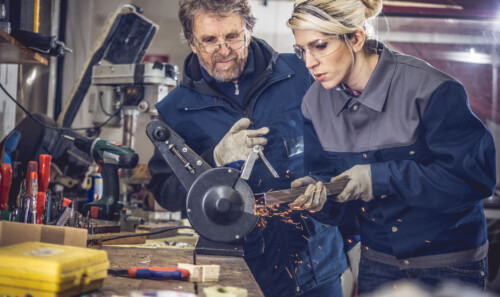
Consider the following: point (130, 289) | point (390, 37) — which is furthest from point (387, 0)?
point (130, 289)

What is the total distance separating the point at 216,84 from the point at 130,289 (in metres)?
1.24

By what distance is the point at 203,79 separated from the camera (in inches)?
86.3

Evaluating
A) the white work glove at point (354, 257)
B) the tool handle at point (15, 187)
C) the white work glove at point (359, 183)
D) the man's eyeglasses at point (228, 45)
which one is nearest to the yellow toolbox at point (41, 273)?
the tool handle at point (15, 187)

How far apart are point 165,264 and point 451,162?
956 mm

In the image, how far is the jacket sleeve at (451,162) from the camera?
151cm

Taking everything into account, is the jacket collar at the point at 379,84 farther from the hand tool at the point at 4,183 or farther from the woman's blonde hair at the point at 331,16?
the hand tool at the point at 4,183

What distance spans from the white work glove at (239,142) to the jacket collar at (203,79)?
328 mm

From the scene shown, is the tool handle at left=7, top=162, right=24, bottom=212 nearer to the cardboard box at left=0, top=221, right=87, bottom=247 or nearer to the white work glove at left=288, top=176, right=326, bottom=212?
the cardboard box at left=0, top=221, right=87, bottom=247

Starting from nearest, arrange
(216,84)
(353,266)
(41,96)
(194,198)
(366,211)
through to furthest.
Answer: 1. (194,198)
2. (366,211)
3. (216,84)
4. (353,266)
5. (41,96)

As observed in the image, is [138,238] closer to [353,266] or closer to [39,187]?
[39,187]

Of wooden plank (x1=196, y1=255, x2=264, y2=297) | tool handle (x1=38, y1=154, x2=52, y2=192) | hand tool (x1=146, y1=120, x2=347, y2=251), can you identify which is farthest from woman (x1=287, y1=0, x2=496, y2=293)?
tool handle (x1=38, y1=154, x2=52, y2=192)

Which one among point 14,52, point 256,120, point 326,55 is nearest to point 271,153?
point 256,120

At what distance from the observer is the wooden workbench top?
1214mm

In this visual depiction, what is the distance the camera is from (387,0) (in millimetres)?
5035
